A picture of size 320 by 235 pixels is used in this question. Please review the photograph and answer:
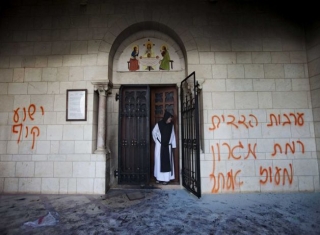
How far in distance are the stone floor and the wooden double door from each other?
0.54 meters

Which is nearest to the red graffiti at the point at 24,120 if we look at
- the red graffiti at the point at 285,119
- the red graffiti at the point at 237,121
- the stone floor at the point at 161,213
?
the stone floor at the point at 161,213

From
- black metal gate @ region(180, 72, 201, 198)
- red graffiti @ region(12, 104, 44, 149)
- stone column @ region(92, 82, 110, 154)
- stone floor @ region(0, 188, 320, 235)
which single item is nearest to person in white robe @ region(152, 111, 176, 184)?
black metal gate @ region(180, 72, 201, 198)

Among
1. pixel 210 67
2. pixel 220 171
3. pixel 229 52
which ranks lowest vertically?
pixel 220 171

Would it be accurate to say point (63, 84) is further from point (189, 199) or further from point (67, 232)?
point (189, 199)

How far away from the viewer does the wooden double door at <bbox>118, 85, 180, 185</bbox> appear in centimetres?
404

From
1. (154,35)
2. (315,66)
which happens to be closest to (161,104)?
Result: (154,35)

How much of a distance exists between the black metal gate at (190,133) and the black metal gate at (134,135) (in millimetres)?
831

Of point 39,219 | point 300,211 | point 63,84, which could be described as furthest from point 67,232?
point 300,211

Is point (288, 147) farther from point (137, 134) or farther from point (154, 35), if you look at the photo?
point (154, 35)

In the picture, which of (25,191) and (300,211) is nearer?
(300,211)

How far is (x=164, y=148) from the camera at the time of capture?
160 inches

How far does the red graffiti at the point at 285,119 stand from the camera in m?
3.67

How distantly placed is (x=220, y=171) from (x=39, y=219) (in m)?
3.23

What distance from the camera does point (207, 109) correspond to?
3697mm
